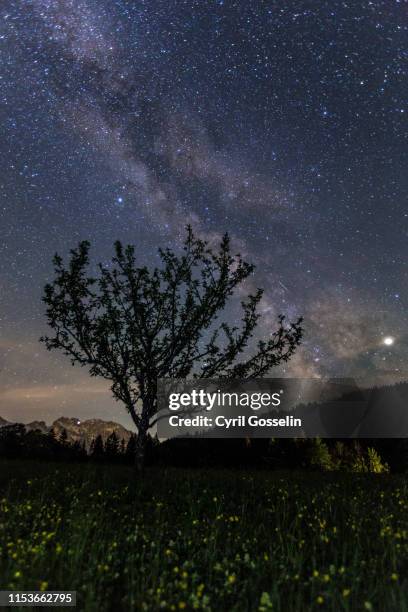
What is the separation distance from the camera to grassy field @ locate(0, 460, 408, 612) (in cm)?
461

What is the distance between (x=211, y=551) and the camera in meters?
5.88

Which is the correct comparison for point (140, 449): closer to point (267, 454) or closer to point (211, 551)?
point (211, 551)

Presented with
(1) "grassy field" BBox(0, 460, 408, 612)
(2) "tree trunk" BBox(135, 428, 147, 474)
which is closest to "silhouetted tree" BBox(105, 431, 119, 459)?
(2) "tree trunk" BBox(135, 428, 147, 474)

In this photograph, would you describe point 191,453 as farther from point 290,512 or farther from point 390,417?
point 290,512

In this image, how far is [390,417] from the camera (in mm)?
70688

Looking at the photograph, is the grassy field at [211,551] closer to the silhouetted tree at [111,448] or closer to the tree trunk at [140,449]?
the tree trunk at [140,449]

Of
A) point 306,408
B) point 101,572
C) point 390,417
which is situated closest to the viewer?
point 101,572

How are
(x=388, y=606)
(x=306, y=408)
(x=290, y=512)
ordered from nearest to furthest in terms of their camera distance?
(x=388, y=606) < (x=290, y=512) < (x=306, y=408)

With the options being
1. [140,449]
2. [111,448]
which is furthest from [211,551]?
[111,448]

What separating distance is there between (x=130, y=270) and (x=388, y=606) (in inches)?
595

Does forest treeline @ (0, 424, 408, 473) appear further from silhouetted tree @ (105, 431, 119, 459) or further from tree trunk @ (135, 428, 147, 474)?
tree trunk @ (135, 428, 147, 474)

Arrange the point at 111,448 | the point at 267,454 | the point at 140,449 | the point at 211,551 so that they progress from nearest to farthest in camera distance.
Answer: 1. the point at 211,551
2. the point at 140,449
3. the point at 267,454
4. the point at 111,448

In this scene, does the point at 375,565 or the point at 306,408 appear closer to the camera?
the point at 375,565

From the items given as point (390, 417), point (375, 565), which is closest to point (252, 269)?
point (375, 565)
